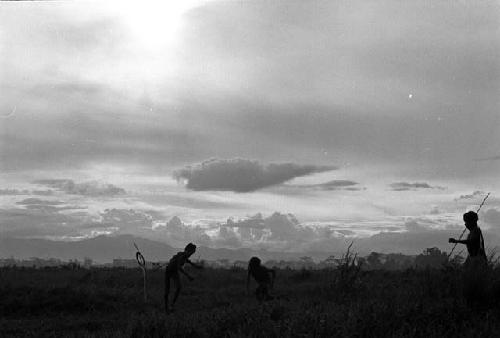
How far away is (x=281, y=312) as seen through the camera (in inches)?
401

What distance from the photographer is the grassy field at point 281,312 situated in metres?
8.41

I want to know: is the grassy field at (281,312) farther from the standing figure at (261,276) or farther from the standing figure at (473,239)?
the standing figure at (261,276)

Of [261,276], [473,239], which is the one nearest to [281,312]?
[473,239]

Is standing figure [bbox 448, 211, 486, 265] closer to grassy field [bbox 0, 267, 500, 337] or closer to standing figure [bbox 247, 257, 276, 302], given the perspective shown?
grassy field [bbox 0, 267, 500, 337]

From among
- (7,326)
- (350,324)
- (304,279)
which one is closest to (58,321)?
(7,326)

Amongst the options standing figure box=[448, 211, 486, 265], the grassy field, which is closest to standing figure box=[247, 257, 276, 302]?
the grassy field

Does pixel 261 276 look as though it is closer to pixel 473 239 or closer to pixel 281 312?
pixel 473 239

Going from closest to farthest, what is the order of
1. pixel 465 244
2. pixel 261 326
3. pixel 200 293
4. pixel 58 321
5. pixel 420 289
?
pixel 261 326 < pixel 420 289 < pixel 465 244 < pixel 58 321 < pixel 200 293

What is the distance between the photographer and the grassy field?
27.6 feet

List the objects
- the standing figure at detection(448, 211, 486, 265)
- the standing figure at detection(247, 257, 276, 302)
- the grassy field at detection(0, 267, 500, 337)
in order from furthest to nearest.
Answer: the standing figure at detection(247, 257, 276, 302) → the standing figure at detection(448, 211, 486, 265) → the grassy field at detection(0, 267, 500, 337)

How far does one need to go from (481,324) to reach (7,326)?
10862 mm

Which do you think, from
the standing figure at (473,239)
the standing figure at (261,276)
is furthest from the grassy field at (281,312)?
the standing figure at (261,276)

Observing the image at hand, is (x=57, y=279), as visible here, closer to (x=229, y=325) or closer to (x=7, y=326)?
(x=7, y=326)

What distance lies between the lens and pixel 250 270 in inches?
667
